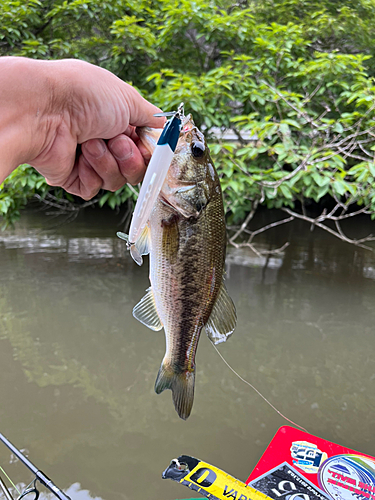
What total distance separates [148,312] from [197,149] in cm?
47

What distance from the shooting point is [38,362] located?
116 inches

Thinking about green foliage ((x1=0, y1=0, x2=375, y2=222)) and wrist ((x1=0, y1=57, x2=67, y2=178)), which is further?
green foliage ((x1=0, y1=0, x2=375, y2=222))

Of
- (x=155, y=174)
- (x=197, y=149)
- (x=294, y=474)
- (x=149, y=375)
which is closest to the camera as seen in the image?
(x=155, y=174)

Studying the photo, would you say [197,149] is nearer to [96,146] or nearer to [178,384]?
[96,146]

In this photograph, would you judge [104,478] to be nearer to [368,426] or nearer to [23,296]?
[368,426]

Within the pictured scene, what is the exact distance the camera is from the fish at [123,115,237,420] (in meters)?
0.96

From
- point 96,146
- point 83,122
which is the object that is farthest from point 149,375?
point 83,122

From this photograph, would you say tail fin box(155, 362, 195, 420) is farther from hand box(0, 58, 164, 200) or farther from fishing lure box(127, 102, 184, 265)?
hand box(0, 58, 164, 200)

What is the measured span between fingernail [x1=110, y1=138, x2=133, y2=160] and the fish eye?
1.09 ft

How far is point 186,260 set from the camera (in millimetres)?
989

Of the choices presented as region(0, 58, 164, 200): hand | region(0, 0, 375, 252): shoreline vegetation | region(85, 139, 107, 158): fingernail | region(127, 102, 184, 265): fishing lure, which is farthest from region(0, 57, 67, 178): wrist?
region(0, 0, 375, 252): shoreline vegetation

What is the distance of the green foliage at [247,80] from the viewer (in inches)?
150

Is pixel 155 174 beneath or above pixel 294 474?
above

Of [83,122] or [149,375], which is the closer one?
[83,122]
